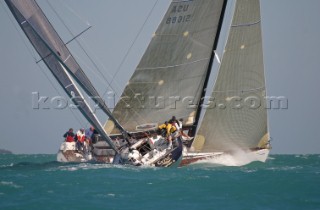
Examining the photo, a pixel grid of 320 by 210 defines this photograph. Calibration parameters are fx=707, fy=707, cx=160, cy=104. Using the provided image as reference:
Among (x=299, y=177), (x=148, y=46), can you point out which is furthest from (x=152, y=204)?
(x=148, y=46)

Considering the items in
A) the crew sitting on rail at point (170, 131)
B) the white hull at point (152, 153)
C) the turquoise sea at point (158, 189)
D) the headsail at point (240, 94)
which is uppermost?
the headsail at point (240, 94)

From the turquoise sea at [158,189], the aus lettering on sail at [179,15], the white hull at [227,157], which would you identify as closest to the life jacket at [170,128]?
the white hull at [227,157]

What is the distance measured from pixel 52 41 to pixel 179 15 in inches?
292

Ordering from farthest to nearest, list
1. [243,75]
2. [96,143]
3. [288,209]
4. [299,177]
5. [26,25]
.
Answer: [96,143], [243,75], [26,25], [299,177], [288,209]

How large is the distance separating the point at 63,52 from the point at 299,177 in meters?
9.69

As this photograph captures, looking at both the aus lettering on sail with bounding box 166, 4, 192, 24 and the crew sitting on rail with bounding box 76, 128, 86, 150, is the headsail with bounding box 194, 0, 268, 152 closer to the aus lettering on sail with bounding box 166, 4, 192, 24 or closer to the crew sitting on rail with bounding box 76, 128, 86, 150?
the aus lettering on sail with bounding box 166, 4, 192, 24

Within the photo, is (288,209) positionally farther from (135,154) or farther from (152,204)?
(135,154)

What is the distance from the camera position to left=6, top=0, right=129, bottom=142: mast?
995 inches

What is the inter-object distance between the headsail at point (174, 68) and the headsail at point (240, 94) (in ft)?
3.90

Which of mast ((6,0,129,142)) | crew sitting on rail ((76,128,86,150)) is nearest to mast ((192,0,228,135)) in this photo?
mast ((6,0,129,142))

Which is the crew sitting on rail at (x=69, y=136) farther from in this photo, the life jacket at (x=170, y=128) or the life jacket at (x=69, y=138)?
the life jacket at (x=170, y=128)

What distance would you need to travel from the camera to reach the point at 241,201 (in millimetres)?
18406

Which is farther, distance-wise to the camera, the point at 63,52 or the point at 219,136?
the point at 219,136

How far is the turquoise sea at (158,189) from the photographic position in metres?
17.9
